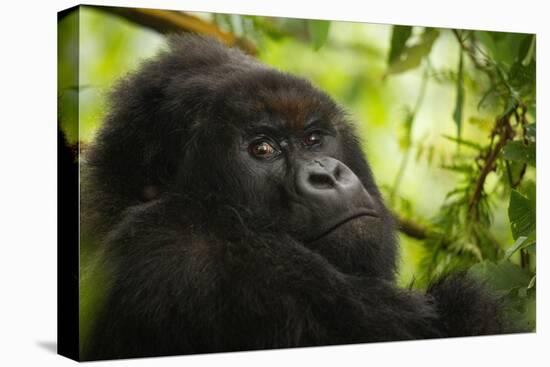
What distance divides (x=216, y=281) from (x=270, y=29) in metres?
1.54

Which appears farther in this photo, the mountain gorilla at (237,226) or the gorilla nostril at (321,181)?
the gorilla nostril at (321,181)

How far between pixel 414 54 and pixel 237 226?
1.71 meters

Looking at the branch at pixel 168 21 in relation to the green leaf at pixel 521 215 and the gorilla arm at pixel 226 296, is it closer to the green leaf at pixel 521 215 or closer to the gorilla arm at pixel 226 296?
the gorilla arm at pixel 226 296

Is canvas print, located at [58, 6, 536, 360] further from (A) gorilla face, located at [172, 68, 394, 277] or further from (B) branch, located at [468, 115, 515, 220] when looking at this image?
(B) branch, located at [468, 115, 515, 220]

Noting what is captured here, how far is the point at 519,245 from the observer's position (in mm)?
4820

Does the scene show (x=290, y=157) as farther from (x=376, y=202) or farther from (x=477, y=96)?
(x=477, y=96)

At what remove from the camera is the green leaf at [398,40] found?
4.86 metres

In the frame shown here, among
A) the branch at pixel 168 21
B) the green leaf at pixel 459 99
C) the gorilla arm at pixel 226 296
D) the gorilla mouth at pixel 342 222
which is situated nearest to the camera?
the gorilla arm at pixel 226 296

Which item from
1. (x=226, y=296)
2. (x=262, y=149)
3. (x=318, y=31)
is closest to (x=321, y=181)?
(x=262, y=149)

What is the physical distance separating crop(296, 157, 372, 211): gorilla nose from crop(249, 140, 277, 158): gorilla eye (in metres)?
0.16

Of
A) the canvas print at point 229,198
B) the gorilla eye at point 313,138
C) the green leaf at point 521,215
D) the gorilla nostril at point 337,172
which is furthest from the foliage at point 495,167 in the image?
the gorilla nostril at point 337,172

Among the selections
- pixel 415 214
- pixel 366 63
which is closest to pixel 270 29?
pixel 366 63

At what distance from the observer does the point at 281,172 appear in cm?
394

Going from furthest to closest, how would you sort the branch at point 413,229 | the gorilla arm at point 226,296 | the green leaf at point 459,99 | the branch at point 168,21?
the green leaf at point 459,99
the branch at point 413,229
the branch at point 168,21
the gorilla arm at point 226,296
